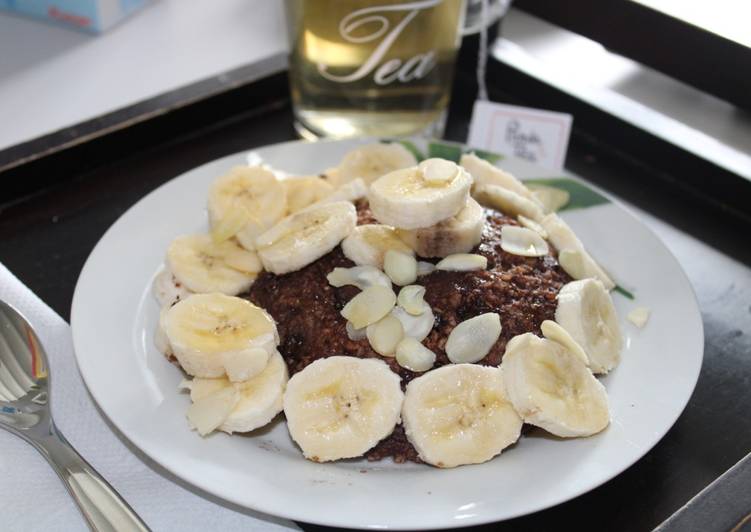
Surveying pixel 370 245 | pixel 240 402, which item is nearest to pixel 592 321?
pixel 370 245

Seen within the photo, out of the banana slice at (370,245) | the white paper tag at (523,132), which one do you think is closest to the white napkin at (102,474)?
the banana slice at (370,245)

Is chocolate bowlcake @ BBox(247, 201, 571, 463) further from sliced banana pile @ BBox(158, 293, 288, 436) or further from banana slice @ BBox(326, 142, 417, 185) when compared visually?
banana slice @ BBox(326, 142, 417, 185)

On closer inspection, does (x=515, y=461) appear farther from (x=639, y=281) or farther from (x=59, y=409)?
(x=59, y=409)

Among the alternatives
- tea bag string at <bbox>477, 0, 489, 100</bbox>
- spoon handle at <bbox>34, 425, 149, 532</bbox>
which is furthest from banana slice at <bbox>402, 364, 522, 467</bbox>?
tea bag string at <bbox>477, 0, 489, 100</bbox>

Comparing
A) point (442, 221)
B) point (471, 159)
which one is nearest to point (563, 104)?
point (471, 159)

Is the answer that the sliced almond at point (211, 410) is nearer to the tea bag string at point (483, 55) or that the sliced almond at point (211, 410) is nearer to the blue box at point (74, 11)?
the tea bag string at point (483, 55)

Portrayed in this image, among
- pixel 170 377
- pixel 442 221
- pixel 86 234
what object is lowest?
pixel 86 234
